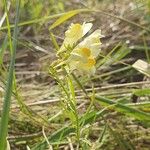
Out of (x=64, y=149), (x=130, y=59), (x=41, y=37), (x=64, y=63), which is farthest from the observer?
(x=41, y=37)

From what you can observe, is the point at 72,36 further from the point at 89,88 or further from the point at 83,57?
the point at 89,88

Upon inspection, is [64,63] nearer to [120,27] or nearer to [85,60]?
[85,60]

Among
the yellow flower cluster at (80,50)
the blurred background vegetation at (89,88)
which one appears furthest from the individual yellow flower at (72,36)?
the blurred background vegetation at (89,88)

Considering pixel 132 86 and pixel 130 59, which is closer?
pixel 132 86

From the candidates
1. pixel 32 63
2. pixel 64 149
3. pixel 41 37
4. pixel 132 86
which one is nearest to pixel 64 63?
pixel 64 149

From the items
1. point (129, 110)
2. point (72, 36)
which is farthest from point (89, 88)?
point (72, 36)

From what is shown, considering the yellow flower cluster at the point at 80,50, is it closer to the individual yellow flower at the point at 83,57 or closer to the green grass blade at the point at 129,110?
the individual yellow flower at the point at 83,57

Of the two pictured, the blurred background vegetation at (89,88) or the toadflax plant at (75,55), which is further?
the blurred background vegetation at (89,88)

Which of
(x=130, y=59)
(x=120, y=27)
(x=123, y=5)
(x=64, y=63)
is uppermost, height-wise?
(x=123, y=5)

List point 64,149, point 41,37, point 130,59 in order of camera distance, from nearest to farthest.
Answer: point 64,149, point 130,59, point 41,37
